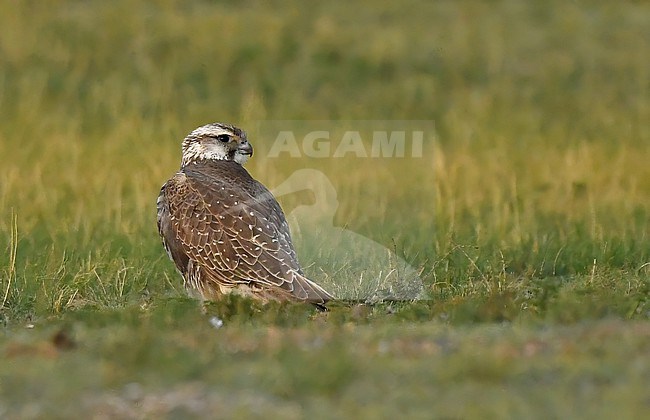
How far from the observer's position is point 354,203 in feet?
47.8

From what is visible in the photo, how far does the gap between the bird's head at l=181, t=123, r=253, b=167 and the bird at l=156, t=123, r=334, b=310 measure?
30 cm

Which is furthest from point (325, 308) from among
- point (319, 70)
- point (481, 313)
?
point (319, 70)

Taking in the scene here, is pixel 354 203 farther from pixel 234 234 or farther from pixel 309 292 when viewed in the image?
pixel 309 292

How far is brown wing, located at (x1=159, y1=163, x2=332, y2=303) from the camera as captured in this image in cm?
1008

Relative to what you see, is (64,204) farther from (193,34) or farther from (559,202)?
(193,34)

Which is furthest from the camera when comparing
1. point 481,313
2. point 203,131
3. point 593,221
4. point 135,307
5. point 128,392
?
point 593,221

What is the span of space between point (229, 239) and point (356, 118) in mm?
9505

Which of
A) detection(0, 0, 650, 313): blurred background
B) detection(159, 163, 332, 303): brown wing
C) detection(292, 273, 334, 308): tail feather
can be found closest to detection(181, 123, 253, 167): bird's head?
detection(159, 163, 332, 303): brown wing

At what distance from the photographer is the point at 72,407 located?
6.56m

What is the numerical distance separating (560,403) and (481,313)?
268cm

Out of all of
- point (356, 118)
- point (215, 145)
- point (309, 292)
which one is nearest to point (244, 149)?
point (215, 145)

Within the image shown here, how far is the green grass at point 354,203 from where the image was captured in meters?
6.80

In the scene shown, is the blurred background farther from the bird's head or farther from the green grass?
the bird's head

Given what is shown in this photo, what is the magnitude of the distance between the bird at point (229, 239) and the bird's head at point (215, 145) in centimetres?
30
